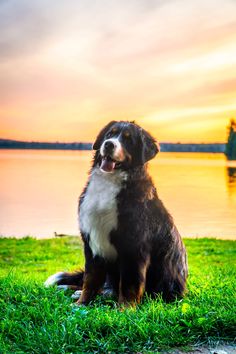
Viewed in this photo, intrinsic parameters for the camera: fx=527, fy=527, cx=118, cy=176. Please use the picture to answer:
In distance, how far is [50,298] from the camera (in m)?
5.98

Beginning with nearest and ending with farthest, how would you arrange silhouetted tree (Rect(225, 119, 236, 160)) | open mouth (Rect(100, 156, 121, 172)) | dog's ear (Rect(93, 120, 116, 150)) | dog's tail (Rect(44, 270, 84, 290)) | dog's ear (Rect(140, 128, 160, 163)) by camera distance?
open mouth (Rect(100, 156, 121, 172)), dog's ear (Rect(140, 128, 160, 163)), dog's ear (Rect(93, 120, 116, 150)), dog's tail (Rect(44, 270, 84, 290)), silhouetted tree (Rect(225, 119, 236, 160))

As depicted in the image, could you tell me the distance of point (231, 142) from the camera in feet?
297

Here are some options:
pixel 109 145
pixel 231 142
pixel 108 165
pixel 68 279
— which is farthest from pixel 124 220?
Result: pixel 231 142

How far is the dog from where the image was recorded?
5766 mm

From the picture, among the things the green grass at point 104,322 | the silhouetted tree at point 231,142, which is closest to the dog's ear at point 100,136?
the green grass at point 104,322

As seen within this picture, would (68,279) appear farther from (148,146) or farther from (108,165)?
(148,146)

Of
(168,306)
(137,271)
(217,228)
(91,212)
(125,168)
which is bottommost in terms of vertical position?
(217,228)

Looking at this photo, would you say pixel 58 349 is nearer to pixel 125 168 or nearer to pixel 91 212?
pixel 91 212

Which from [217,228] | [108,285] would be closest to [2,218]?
[217,228]

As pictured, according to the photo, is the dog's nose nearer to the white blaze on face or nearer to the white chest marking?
the white blaze on face

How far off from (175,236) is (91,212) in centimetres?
108

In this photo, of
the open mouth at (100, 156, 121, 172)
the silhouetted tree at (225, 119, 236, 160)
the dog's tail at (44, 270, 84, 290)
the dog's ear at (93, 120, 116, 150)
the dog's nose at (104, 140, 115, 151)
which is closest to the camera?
the dog's nose at (104, 140, 115, 151)

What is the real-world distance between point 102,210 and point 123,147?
28.7 inches

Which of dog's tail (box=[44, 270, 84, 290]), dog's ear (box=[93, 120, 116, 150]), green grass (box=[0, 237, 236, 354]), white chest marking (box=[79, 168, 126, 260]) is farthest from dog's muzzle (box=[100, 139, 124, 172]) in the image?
dog's tail (box=[44, 270, 84, 290])
